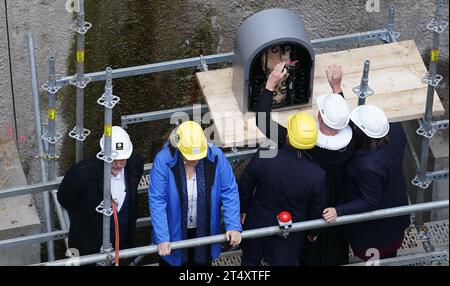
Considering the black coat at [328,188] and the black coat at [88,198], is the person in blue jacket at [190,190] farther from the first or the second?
the black coat at [328,188]

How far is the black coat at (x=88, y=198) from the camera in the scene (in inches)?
350

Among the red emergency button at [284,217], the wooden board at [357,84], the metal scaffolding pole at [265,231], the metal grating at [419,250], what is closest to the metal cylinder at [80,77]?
the wooden board at [357,84]

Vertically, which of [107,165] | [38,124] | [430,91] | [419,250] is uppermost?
[430,91]

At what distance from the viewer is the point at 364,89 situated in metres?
9.40

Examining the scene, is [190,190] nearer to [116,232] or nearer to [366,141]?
[116,232]

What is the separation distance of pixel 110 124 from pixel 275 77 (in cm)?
136

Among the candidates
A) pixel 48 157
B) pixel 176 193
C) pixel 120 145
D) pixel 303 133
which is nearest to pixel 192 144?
pixel 176 193

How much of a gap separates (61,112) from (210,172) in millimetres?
2232

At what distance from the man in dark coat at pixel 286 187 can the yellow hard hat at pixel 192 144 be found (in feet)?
1.36

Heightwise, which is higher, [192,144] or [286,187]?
[192,144]

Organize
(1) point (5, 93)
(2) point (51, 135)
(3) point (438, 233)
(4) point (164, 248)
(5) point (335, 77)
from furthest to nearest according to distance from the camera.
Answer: (3) point (438, 233) → (1) point (5, 93) → (2) point (51, 135) → (5) point (335, 77) → (4) point (164, 248)

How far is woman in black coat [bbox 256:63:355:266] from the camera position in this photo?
29.1ft

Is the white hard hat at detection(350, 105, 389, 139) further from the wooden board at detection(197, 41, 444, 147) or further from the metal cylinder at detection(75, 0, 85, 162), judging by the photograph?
the metal cylinder at detection(75, 0, 85, 162)

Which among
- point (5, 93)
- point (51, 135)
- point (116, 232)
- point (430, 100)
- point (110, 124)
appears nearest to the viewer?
point (110, 124)
